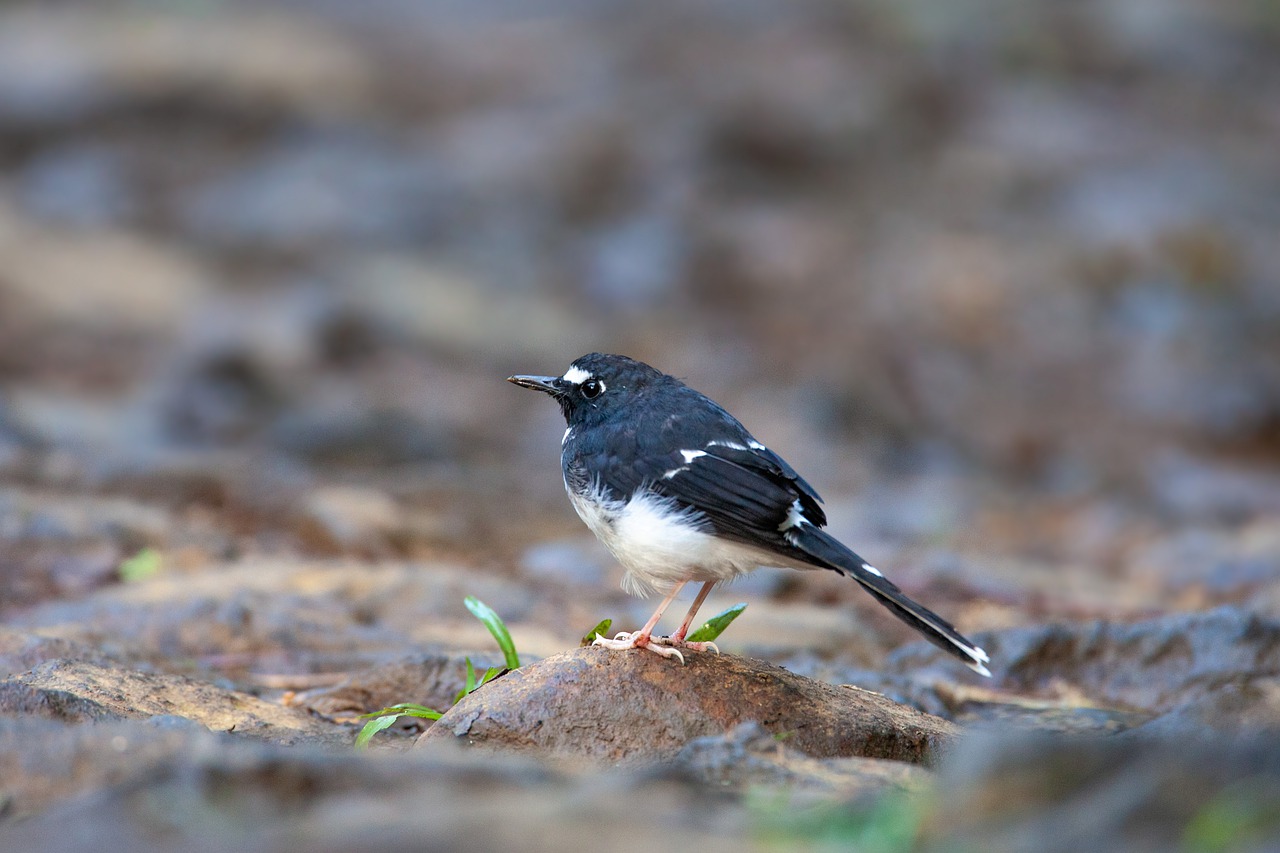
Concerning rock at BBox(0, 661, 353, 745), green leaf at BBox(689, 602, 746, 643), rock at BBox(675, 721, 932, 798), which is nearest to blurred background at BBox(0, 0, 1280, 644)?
green leaf at BBox(689, 602, 746, 643)

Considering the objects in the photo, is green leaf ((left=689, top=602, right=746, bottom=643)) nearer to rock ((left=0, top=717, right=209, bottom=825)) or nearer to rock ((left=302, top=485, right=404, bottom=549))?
rock ((left=0, top=717, right=209, bottom=825))

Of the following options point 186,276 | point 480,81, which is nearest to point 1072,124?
point 480,81

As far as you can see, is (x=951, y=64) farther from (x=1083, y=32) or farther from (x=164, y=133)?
(x=164, y=133)

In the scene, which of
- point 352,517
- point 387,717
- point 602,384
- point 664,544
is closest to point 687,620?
point 664,544

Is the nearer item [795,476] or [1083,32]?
[795,476]

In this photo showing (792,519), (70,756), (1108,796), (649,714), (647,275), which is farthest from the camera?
(647,275)

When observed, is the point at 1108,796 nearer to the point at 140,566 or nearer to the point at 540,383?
the point at 540,383
